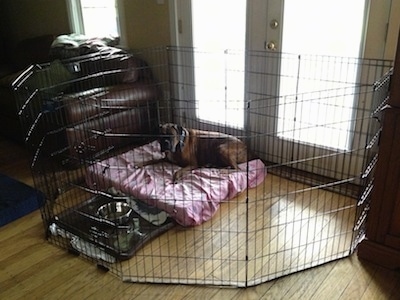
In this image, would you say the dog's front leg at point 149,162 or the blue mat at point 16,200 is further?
the dog's front leg at point 149,162

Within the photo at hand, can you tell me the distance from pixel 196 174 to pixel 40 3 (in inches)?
113

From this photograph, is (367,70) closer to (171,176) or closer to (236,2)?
(236,2)

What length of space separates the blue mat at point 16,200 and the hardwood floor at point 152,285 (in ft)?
1.18

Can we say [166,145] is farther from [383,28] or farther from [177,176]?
[383,28]

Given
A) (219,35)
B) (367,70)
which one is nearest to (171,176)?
(219,35)

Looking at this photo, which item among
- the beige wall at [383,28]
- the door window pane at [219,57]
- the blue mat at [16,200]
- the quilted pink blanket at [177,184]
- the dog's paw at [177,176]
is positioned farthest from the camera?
the door window pane at [219,57]

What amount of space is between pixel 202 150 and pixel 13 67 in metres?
2.46

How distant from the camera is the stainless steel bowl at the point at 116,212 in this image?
7.08 feet

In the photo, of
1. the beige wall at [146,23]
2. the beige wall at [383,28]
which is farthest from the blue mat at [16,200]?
the beige wall at [383,28]

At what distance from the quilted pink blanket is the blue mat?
0.34m

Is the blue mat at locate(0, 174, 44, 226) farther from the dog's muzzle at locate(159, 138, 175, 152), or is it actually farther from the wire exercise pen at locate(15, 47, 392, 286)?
the dog's muzzle at locate(159, 138, 175, 152)

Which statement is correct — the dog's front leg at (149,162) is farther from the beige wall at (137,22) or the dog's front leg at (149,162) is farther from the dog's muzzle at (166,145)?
the beige wall at (137,22)

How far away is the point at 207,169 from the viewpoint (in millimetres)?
2709

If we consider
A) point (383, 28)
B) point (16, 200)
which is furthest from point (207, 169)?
point (383, 28)
